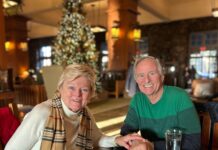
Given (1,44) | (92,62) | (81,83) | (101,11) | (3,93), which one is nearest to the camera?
(81,83)

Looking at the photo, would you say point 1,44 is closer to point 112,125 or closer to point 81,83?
point 112,125

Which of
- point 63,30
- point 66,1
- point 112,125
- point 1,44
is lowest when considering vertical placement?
point 112,125

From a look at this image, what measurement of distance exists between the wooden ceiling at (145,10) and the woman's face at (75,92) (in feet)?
24.7

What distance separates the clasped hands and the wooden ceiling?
300 inches

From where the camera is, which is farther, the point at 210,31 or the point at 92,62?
the point at 210,31

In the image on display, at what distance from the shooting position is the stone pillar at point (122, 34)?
8141 mm

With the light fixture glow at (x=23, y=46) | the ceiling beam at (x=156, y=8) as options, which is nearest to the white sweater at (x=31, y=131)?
the ceiling beam at (x=156, y=8)

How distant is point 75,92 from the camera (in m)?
1.24

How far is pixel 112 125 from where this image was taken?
416cm

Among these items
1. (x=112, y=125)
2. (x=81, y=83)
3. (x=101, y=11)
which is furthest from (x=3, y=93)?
(x=101, y=11)

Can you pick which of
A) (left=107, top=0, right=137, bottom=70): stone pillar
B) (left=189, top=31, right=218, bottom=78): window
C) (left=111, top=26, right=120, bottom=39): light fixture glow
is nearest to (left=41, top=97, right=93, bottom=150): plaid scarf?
(left=111, top=26, right=120, bottom=39): light fixture glow

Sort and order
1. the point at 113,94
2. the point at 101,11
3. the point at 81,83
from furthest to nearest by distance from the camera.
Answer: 1. the point at 101,11
2. the point at 113,94
3. the point at 81,83

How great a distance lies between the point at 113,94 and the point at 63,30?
2.76 metres

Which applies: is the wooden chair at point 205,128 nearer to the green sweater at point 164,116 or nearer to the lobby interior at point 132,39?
the green sweater at point 164,116
